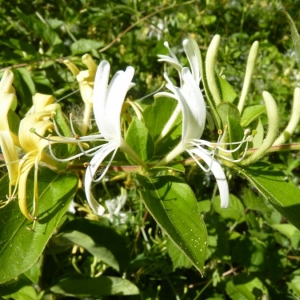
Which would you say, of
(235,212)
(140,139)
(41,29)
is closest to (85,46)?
(41,29)

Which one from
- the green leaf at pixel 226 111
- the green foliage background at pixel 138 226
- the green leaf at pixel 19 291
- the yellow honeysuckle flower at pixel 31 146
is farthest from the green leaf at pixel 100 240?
the green leaf at pixel 226 111

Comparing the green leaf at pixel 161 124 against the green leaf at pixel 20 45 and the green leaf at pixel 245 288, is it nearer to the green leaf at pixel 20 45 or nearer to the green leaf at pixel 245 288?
the green leaf at pixel 245 288

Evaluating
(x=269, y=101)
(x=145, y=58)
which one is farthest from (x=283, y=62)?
(x=269, y=101)

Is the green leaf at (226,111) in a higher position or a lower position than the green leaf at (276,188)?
higher

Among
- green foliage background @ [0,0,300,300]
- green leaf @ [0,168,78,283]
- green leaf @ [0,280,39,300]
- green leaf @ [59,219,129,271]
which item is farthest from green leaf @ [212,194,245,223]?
green leaf @ [0,168,78,283]

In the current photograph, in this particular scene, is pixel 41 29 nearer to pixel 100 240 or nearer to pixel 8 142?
pixel 100 240

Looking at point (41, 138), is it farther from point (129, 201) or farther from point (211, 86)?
point (129, 201)
